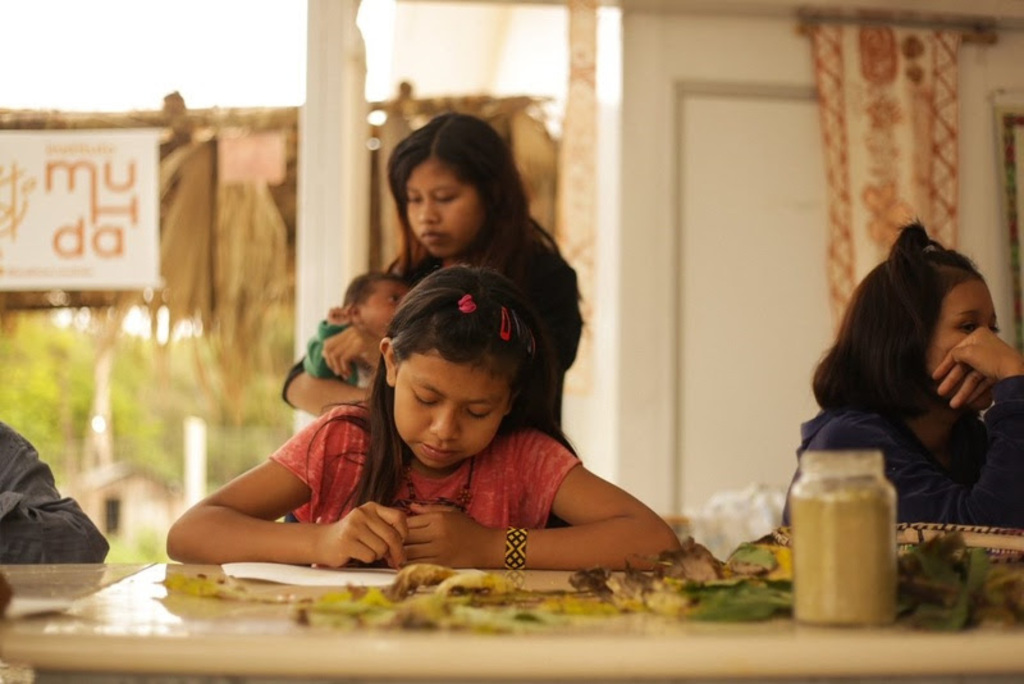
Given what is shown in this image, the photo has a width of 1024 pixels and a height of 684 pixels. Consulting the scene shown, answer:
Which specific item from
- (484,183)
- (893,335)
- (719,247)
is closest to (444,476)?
(484,183)

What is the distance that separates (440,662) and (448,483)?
1.17 meters

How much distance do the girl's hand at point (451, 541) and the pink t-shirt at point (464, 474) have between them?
231mm

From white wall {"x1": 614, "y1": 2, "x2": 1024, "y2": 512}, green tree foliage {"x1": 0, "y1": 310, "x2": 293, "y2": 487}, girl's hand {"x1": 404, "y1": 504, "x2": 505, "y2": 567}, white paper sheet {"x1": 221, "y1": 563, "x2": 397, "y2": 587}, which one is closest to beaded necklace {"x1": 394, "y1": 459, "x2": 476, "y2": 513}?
girl's hand {"x1": 404, "y1": 504, "x2": 505, "y2": 567}

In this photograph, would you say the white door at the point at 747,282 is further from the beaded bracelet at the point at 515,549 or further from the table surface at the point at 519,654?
the table surface at the point at 519,654

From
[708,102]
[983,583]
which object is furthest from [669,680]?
[708,102]

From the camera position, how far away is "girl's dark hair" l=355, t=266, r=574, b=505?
2.01 m

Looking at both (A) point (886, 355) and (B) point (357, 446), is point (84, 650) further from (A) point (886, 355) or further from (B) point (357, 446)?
(A) point (886, 355)

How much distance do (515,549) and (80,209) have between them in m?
2.94

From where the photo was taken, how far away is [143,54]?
14.4 feet

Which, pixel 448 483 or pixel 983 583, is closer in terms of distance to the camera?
pixel 983 583

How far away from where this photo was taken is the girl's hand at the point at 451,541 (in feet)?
5.96

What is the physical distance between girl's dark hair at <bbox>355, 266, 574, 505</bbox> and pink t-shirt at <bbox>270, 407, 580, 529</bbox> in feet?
0.16

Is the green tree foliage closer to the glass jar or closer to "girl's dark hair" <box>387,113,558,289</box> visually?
"girl's dark hair" <box>387,113,558,289</box>

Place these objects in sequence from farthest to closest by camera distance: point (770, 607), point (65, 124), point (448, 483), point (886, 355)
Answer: point (65, 124) → point (886, 355) → point (448, 483) → point (770, 607)
